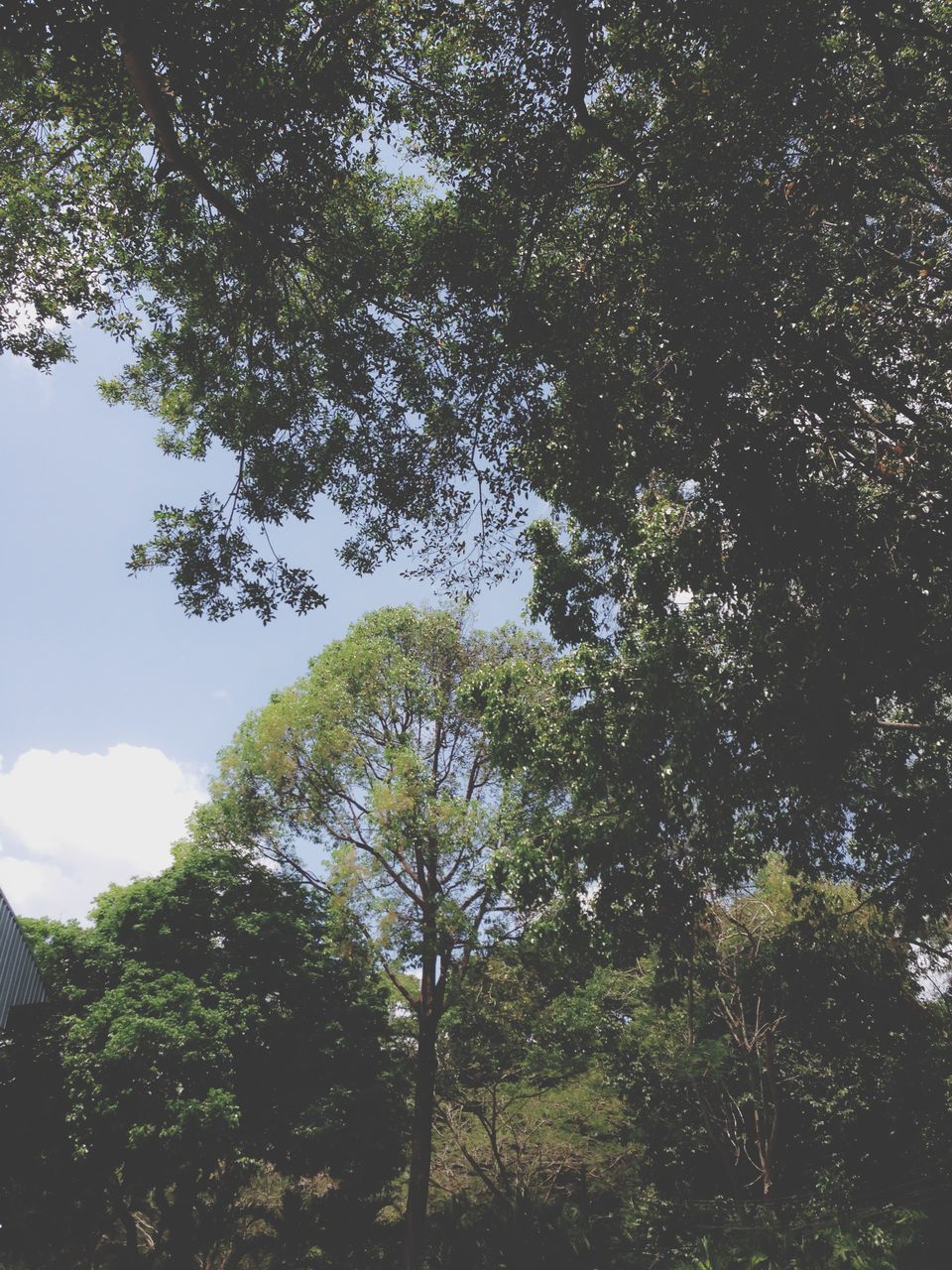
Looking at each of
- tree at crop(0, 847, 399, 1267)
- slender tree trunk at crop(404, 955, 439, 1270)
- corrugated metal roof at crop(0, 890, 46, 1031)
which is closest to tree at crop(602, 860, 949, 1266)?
→ slender tree trunk at crop(404, 955, 439, 1270)

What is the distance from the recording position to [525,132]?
463 centimetres

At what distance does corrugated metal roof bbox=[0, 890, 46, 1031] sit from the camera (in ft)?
26.1

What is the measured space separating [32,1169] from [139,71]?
13774mm

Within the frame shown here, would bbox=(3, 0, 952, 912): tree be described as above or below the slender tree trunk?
above

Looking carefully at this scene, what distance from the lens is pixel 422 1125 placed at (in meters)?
12.7

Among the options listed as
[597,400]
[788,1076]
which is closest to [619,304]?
[597,400]

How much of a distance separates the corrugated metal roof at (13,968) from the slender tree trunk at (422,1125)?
6335 mm

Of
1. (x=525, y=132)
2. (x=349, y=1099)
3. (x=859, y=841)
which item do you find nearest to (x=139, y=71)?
(x=525, y=132)

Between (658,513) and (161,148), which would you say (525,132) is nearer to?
(161,148)

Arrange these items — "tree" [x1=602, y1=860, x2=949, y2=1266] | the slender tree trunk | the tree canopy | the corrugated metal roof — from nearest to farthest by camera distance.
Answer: the tree canopy < the corrugated metal roof < "tree" [x1=602, y1=860, x2=949, y2=1266] < the slender tree trunk

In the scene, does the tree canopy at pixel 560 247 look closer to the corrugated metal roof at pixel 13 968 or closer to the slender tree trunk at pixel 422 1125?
the corrugated metal roof at pixel 13 968

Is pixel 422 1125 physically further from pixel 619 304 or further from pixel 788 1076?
pixel 619 304

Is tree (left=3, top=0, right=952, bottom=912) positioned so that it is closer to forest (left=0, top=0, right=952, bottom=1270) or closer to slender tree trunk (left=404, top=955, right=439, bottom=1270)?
forest (left=0, top=0, right=952, bottom=1270)

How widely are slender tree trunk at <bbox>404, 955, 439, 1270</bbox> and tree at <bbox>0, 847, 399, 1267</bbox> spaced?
0.52 m
